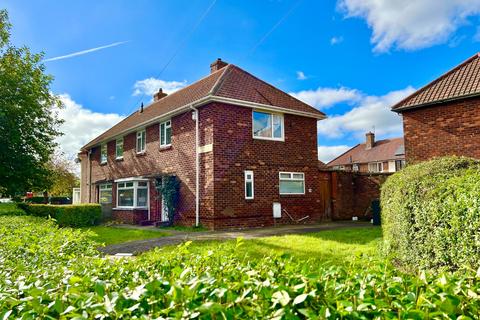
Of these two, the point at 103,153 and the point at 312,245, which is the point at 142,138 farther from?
the point at 312,245

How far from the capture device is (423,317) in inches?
48.3

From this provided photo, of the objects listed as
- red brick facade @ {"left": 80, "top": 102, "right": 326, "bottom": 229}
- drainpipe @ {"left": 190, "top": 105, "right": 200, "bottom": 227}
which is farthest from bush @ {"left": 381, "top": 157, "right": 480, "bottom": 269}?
drainpipe @ {"left": 190, "top": 105, "right": 200, "bottom": 227}

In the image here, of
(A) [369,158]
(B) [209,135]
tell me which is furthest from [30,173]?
(A) [369,158]

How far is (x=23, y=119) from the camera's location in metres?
19.1

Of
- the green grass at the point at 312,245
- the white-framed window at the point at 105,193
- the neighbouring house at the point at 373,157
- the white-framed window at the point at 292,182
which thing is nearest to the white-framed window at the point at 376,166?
the neighbouring house at the point at 373,157

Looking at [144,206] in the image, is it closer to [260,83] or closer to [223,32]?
[260,83]

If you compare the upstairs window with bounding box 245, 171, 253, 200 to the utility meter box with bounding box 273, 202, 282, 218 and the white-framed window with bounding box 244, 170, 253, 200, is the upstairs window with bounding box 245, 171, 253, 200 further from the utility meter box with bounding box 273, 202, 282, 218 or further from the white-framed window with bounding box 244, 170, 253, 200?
the utility meter box with bounding box 273, 202, 282, 218

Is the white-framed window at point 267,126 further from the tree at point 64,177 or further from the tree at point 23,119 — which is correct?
the tree at point 64,177

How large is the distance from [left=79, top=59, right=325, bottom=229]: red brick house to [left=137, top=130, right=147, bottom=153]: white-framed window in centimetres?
5

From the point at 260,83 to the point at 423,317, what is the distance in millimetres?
17247

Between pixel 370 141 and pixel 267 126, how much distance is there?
125ft

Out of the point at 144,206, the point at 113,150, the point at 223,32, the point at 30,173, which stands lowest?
the point at 144,206

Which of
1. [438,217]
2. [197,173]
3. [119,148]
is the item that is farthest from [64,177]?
[438,217]

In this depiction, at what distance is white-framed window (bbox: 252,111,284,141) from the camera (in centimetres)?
1533
